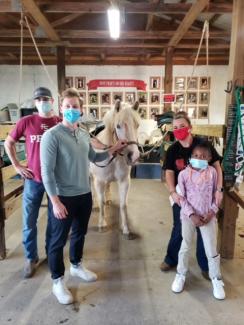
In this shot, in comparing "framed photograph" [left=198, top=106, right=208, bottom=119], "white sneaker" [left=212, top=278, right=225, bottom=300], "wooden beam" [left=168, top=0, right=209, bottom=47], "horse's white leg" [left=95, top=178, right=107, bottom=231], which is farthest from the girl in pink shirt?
"framed photograph" [left=198, top=106, right=208, bottom=119]

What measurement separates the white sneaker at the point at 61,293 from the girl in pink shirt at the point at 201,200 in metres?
0.92

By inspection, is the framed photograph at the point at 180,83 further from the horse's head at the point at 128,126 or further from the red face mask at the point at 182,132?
the red face mask at the point at 182,132

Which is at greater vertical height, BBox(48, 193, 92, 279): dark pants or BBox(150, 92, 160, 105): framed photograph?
BBox(150, 92, 160, 105): framed photograph

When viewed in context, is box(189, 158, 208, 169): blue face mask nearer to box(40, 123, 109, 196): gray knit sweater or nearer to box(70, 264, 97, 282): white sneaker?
box(40, 123, 109, 196): gray knit sweater

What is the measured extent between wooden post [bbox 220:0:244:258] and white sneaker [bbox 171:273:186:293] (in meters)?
0.68

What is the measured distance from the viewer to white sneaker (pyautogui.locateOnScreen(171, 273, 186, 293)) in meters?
1.93

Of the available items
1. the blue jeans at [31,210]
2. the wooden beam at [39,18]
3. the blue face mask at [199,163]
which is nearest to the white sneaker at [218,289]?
the blue face mask at [199,163]

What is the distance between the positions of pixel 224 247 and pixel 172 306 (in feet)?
2.92

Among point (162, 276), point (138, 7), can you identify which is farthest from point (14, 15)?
point (162, 276)

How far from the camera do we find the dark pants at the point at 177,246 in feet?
6.77

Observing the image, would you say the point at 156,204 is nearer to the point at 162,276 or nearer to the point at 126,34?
the point at 162,276

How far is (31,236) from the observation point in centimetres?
216

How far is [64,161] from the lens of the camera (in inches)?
65.7

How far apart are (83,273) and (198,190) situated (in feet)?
3.73
